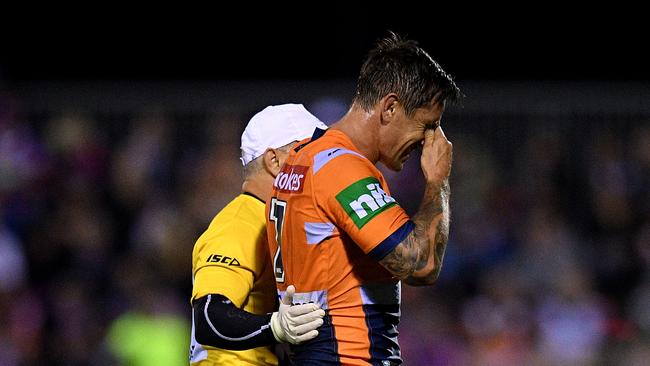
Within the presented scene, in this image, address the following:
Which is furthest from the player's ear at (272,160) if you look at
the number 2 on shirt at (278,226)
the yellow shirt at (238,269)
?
the number 2 on shirt at (278,226)

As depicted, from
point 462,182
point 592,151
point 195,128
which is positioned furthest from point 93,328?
point 592,151

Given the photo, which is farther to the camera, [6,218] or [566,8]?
[566,8]

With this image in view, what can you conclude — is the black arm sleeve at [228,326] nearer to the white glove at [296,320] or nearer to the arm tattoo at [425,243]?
the white glove at [296,320]

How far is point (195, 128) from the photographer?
9.71 m

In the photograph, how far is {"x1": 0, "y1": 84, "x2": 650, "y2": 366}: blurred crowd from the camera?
30.6 ft

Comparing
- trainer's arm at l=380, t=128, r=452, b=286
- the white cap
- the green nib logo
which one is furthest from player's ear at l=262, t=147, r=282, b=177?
the green nib logo

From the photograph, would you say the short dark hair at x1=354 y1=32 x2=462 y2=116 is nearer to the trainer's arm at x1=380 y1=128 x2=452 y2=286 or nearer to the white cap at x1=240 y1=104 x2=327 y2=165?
the trainer's arm at x1=380 y1=128 x2=452 y2=286

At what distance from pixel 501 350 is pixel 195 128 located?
2.98m

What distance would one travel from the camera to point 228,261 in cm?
483

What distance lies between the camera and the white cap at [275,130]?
520 cm

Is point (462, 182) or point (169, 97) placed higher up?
point (169, 97)

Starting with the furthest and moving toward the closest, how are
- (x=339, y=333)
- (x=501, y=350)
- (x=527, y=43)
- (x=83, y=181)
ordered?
(x=527, y=43), (x=83, y=181), (x=501, y=350), (x=339, y=333)

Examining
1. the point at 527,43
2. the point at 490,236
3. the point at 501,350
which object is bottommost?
the point at 501,350

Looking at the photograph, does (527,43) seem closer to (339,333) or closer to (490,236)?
(490,236)
